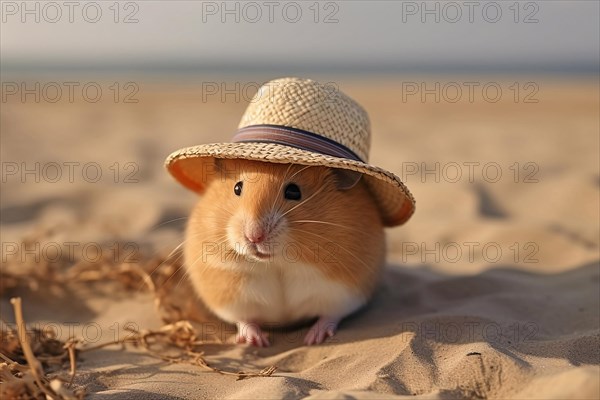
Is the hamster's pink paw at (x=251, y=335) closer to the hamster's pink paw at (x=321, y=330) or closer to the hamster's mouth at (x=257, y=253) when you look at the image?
the hamster's pink paw at (x=321, y=330)

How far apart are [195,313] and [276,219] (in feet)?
3.54

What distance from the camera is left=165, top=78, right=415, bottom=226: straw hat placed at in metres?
3.08

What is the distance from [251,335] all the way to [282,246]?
0.61 metres

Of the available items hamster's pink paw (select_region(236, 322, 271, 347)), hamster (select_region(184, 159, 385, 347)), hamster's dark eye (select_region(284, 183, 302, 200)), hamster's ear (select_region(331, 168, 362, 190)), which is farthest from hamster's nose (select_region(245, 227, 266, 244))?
hamster's pink paw (select_region(236, 322, 271, 347))

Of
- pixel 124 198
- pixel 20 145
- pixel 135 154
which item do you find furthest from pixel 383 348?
pixel 20 145

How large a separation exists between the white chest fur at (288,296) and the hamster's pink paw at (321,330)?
0.10 feet

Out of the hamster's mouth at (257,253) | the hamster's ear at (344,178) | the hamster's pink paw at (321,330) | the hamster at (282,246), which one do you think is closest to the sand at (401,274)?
the hamster's pink paw at (321,330)

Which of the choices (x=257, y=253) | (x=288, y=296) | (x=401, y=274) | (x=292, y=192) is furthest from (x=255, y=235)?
(x=401, y=274)

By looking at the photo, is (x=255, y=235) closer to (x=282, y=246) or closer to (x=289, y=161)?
(x=282, y=246)

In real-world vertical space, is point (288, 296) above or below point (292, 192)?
below

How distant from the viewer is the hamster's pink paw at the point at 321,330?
3.36 m

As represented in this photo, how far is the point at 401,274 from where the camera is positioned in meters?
4.41

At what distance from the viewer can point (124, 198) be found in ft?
Result: 20.6

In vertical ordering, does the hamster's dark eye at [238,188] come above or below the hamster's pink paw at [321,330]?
above
